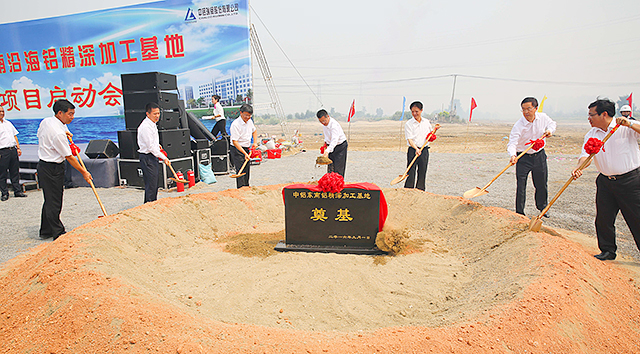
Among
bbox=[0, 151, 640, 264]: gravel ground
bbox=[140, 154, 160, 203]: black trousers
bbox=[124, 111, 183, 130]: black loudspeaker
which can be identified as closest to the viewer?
bbox=[0, 151, 640, 264]: gravel ground

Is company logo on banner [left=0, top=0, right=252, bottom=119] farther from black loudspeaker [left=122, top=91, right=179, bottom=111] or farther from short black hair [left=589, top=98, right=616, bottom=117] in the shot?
short black hair [left=589, top=98, right=616, bottom=117]

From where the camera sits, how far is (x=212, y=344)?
1803 millimetres

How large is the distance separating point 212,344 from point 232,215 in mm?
3473

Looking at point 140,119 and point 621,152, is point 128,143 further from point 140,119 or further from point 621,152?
point 621,152

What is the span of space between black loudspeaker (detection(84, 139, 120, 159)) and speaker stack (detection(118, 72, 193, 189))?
0.42 metres

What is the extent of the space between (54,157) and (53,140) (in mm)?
240

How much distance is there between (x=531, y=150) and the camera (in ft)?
15.0

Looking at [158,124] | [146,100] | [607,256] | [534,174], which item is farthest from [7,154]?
[607,256]

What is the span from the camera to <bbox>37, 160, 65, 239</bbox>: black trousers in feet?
13.9

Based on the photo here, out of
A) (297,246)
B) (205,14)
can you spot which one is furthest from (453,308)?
(205,14)

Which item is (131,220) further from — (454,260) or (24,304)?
(454,260)

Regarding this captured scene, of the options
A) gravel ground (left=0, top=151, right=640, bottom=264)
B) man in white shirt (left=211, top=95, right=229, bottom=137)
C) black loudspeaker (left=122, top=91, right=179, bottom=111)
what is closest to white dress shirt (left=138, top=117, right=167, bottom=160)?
gravel ground (left=0, top=151, right=640, bottom=264)

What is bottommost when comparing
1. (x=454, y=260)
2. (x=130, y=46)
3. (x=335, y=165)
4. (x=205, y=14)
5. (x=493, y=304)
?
(x=454, y=260)

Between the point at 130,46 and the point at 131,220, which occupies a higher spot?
the point at 130,46
